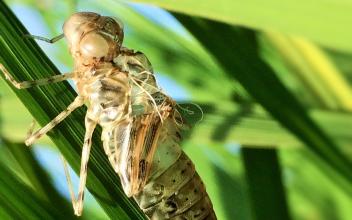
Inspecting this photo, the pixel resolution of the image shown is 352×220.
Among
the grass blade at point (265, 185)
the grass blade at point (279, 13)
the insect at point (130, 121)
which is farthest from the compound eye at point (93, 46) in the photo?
the grass blade at point (265, 185)

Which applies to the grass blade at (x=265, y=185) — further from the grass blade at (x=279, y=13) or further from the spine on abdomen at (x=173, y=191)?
the grass blade at (x=279, y=13)

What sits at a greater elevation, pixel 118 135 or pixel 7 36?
pixel 7 36

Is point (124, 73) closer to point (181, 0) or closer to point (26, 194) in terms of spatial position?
point (181, 0)

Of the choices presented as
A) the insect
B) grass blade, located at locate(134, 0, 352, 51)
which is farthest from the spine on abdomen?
grass blade, located at locate(134, 0, 352, 51)

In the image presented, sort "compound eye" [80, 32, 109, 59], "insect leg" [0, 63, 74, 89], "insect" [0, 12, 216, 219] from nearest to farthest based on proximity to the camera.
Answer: "insect leg" [0, 63, 74, 89] < "insect" [0, 12, 216, 219] < "compound eye" [80, 32, 109, 59]

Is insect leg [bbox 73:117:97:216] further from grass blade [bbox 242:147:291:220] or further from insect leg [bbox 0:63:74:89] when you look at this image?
grass blade [bbox 242:147:291:220]

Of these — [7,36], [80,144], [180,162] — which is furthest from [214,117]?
[7,36]
